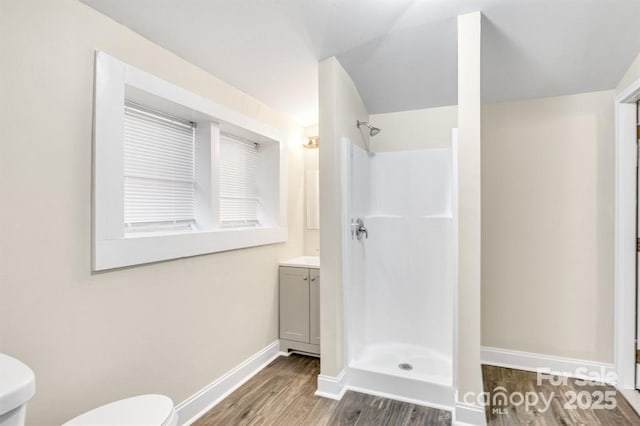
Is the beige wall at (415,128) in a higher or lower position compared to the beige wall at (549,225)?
higher

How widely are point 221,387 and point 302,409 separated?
0.58 metres

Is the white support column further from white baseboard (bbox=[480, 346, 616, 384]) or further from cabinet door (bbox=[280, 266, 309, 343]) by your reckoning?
cabinet door (bbox=[280, 266, 309, 343])

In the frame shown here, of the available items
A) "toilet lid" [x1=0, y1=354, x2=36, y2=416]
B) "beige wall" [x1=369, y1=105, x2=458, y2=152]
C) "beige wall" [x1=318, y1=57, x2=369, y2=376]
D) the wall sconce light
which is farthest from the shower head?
"toilet lid" [x1=0, y1=354, x2=36, y2=416]

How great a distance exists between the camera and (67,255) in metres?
1.50

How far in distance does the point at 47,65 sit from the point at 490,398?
3.14 m

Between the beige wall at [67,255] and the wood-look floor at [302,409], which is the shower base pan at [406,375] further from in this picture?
the beige wall at [67,255]

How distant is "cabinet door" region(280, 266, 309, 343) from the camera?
9.86 feet

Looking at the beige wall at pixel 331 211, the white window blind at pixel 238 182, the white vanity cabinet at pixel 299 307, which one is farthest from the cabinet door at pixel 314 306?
the white window blind at pixel 238 182

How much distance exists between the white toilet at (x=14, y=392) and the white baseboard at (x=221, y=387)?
1311 millimetres

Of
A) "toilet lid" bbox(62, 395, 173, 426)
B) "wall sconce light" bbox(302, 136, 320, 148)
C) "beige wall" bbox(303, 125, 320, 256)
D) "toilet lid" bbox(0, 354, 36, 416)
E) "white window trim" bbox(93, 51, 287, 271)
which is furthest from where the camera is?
"beige wall" bbox(303, 125, 320, 256)

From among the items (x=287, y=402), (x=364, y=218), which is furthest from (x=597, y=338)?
(x=287, y=402)

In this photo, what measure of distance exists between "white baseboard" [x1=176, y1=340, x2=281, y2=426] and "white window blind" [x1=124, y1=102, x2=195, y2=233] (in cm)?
108

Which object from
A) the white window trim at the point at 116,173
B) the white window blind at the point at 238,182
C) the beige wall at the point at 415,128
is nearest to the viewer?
the white window trim at the point at 116,173

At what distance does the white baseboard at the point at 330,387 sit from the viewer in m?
2.36
